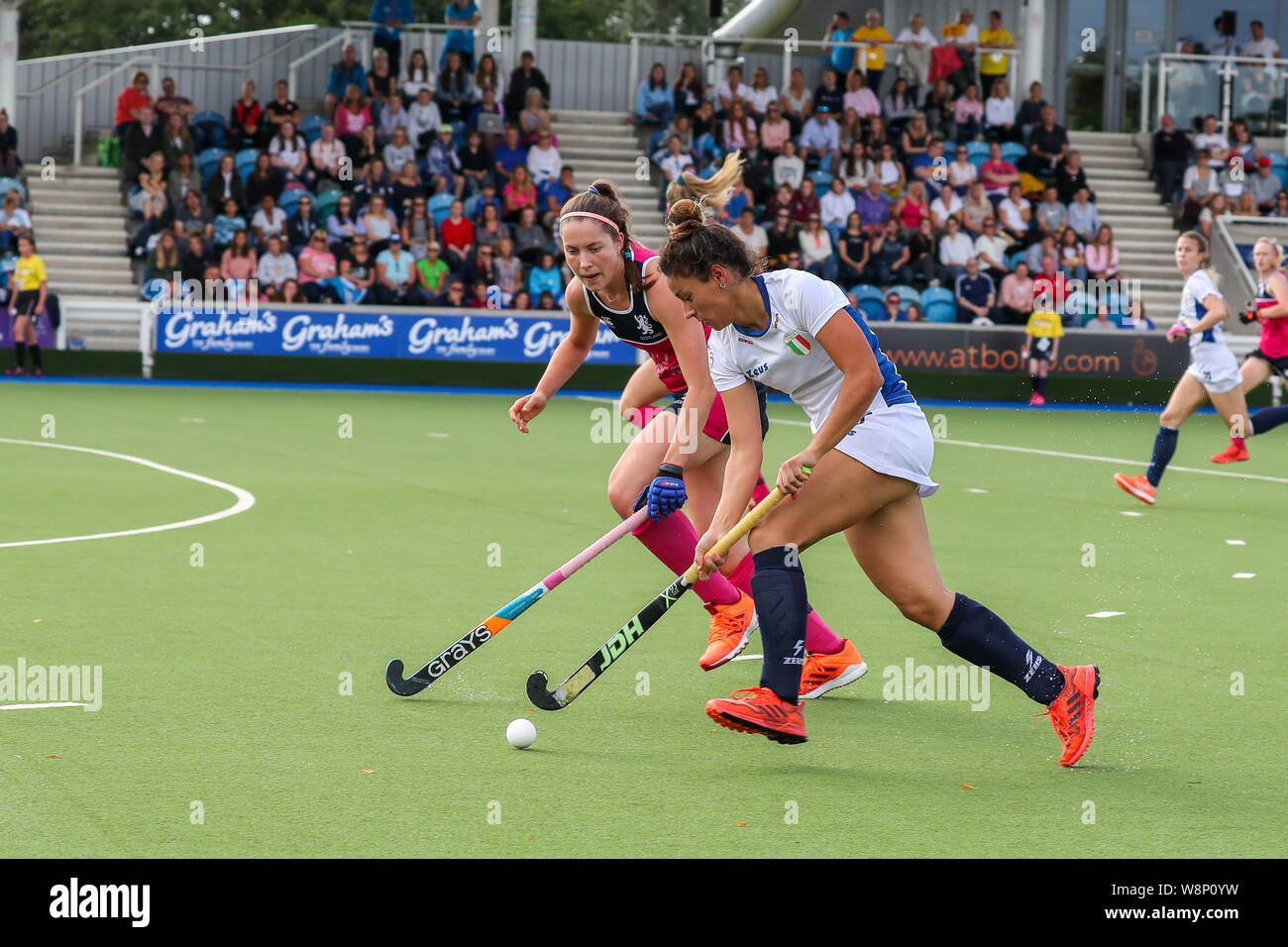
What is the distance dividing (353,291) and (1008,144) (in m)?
10.9

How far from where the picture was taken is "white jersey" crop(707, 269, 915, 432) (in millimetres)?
4617

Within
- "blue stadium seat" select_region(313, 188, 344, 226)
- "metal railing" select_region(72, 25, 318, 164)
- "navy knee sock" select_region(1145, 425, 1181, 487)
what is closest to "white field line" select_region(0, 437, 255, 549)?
"navy knee sock" select_region(1145, 425, 1181, 487)

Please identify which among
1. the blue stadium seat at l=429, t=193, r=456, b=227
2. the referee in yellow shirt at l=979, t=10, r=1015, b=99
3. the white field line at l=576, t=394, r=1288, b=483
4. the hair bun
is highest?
the referee in yellow shirt at l=979, t=10, r=1015, b=99

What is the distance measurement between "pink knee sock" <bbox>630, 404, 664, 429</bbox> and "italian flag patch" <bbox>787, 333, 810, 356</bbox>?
63.8 inches

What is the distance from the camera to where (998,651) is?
4809mm

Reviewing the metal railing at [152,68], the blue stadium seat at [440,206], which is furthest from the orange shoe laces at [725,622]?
the metal railing at [152,68]

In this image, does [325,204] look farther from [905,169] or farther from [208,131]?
[905,169]

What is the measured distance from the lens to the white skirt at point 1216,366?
12.0 meters

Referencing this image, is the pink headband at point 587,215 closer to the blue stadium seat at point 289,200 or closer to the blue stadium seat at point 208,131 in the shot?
the blue stadium seat at point 289,200

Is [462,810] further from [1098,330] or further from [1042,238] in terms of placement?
[1042,238]

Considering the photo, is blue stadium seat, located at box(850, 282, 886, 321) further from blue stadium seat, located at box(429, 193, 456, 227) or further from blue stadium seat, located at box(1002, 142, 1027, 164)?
blue stadium seat, located at box(429, 193, 456, 227)

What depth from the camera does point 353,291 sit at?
2084cm

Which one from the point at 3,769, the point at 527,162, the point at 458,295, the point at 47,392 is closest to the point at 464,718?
the point at 3,769

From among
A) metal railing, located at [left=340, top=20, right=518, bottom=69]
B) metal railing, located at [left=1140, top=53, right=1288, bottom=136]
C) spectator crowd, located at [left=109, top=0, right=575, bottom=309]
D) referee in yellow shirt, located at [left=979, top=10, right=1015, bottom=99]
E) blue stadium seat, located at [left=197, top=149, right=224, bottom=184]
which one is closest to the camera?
spectator crowd, located at [left=109, top=0, right=575, bottom=309]
